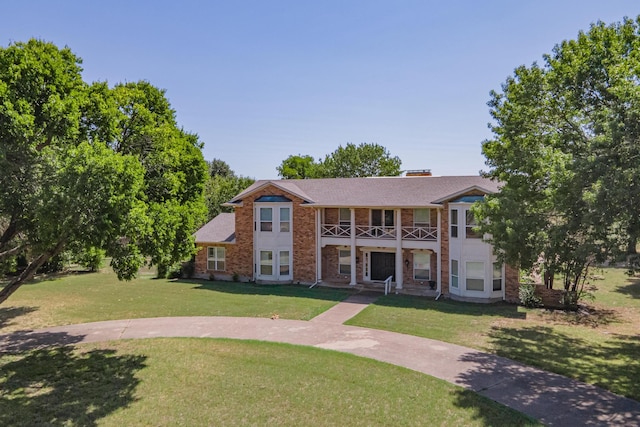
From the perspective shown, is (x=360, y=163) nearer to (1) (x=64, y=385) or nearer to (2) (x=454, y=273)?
(2) (x=454, y=273)

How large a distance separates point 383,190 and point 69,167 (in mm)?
19598

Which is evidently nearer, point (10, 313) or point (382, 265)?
point (10, 313)

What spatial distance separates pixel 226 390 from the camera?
10766 millimetres

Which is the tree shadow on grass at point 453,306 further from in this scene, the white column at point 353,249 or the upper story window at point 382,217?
the upper story window at point 382,217

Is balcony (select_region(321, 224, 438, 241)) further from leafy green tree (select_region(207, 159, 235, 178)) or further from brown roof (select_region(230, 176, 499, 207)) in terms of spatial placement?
leafy green tree (select_region(207, 159, 235, 178))

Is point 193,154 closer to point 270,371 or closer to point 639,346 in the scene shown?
point 270,371

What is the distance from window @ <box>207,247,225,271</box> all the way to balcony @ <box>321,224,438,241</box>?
25.4 feet

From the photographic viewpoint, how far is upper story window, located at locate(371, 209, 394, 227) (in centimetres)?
2566

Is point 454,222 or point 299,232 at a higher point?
point 454,222

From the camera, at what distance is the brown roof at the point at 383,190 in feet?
77.9

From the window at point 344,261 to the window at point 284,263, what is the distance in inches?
133

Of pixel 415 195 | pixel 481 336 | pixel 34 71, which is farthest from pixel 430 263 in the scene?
pixel 34 71

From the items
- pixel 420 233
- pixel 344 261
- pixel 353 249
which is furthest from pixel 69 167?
pixel 344 261

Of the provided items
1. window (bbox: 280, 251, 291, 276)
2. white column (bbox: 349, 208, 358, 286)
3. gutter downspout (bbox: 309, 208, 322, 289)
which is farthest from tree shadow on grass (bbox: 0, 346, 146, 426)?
white column (bbox: 349, 208, 358, 286)
